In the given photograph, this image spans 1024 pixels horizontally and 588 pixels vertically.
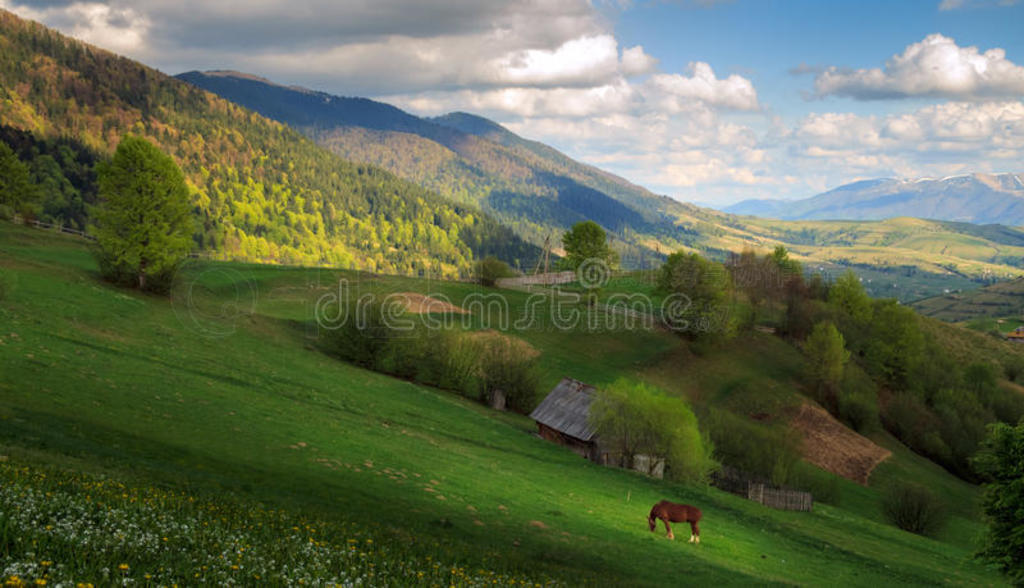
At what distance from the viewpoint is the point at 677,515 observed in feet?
95.0

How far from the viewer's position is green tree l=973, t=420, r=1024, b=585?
24.6 m

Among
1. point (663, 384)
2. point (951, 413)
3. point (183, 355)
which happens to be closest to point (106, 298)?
point (183, 355)

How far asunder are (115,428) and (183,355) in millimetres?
17844

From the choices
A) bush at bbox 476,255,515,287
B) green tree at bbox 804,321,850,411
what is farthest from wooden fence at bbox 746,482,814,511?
bush at bbox 476,255,515,287

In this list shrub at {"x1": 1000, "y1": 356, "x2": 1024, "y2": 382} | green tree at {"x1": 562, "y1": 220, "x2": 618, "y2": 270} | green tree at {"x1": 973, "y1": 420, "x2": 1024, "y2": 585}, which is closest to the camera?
green tree at {"x1": 973, "y1": 420, "x2": 1024, "y2": 585}

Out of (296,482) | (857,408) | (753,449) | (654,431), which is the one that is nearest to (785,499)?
(753,449)

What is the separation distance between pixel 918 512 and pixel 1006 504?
2989cm

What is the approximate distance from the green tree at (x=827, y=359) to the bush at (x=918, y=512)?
2955 cm

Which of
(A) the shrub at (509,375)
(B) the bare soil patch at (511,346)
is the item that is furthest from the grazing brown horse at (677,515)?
(B) the bare soil patch at (511,346)

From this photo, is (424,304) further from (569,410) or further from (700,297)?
(700,297)

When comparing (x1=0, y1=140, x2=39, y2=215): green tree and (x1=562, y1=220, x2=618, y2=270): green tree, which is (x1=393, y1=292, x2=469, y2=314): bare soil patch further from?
(x1=0, y1=140, x2=39, y2=215): green tree

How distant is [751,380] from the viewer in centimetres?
7994

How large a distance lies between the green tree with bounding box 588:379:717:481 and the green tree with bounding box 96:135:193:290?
43.9m

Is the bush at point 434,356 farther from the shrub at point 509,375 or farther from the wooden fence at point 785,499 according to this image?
the wooden fence at point 785,499
